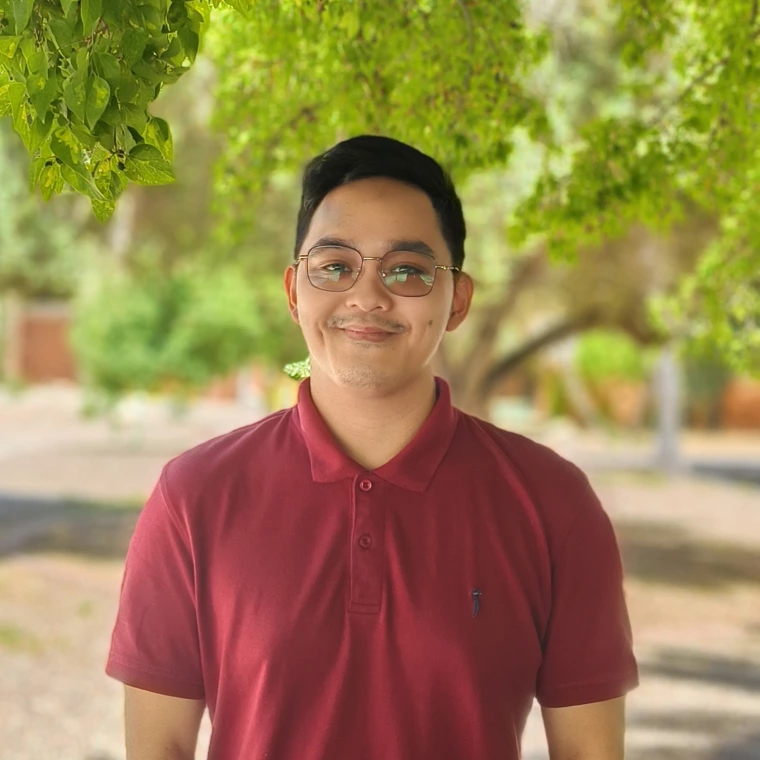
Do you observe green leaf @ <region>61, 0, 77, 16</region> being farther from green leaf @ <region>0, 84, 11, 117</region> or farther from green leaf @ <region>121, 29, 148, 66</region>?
green leaf @ <region>0, 84, 11, 117</region>

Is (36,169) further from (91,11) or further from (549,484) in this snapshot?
(549,484)

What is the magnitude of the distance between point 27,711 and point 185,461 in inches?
323

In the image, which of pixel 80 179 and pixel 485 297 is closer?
pixel 80 179

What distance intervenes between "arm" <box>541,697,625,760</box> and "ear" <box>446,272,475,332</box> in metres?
0.76

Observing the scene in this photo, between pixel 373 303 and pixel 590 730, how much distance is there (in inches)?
34.1

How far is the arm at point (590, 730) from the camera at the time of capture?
2381 mm

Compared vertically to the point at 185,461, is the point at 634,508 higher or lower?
higher

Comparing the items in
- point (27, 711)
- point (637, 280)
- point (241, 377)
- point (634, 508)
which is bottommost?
point (27, 711)

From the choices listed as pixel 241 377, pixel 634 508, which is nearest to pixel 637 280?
pixel 634 508

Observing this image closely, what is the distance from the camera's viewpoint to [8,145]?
73.4ft

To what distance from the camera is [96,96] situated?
2025mm

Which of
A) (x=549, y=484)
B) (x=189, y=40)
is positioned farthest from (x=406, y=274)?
(x=189, y=40)

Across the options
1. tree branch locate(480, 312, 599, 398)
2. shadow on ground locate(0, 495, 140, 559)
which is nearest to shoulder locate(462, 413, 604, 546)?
tree branch locate(480, 312, 599, 398)

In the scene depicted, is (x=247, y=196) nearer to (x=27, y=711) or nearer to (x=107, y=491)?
(x=27, y=711)
